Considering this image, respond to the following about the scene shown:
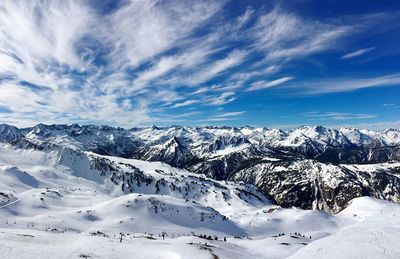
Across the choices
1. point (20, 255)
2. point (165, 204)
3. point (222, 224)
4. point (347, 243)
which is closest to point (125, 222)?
point (165, 204)

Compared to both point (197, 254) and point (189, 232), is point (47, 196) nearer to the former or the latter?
point (189, 232)

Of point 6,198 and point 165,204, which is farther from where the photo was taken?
point 165,204

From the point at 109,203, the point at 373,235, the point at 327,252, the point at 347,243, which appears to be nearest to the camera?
the point at 327,252

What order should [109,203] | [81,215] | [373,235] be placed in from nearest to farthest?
[373,235], [81,215], [109,203]

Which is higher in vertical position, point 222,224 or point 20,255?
point 20,255

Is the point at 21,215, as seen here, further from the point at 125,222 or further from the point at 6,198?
the point at 125,222

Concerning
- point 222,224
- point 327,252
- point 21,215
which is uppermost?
point 327,252

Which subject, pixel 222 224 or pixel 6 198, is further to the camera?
pixel 222 224

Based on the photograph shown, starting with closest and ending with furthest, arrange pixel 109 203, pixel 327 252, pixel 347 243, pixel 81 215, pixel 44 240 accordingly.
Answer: pixel 327 252, pixel 347 243, pixel 44 240, pixel 81 215, pixel 109 203

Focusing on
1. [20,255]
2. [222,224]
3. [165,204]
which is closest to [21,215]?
[165,204]
